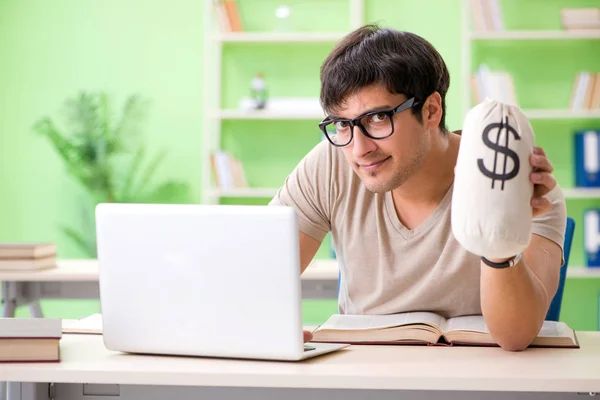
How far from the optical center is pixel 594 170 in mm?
4516

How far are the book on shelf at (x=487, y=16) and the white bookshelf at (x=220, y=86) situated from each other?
0.61 metres

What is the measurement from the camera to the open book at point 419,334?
149cm

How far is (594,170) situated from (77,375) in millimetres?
3763

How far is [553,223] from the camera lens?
1617mm

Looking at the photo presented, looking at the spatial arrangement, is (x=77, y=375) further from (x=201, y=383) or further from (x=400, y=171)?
(x=400, y=171)

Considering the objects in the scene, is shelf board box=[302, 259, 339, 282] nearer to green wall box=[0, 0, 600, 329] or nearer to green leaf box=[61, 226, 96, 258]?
green wall box=[0, 0, 600, 329]

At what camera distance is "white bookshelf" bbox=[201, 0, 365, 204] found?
4570 millimetres

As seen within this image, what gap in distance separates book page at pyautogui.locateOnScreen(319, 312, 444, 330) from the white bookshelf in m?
2.92

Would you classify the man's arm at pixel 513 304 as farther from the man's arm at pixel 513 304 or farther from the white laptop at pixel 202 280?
the white laptop at pixel 202 280

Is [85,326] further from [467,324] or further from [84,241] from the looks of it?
[84,241]

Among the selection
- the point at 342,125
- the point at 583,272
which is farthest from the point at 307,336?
the point at 583,272

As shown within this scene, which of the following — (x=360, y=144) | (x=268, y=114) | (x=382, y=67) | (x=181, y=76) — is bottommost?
(x=360, y=144)

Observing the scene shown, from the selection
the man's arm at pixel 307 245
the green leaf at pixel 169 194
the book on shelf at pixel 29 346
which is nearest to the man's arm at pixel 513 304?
the man's arm at pixel 307 245

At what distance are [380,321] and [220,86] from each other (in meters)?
3.29
